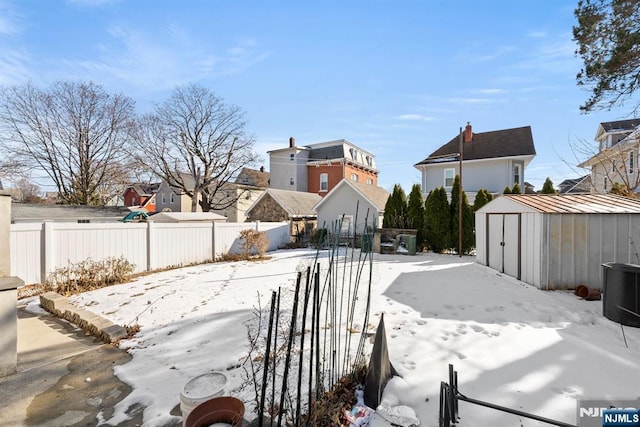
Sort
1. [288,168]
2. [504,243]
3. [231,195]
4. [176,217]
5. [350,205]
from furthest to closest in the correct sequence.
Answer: [288,168] → [231,195] → [350,205] → [176,217] → [504,243]

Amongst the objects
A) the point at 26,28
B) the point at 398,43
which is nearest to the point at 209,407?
the point at 398,43

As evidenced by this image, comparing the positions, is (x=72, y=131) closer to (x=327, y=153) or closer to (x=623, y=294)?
(x=327, y=153)

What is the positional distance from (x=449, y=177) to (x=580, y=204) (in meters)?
11.0

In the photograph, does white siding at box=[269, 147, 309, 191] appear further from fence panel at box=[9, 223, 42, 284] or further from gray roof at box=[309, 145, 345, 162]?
fence panel at box=[9, 223, 42, 284]

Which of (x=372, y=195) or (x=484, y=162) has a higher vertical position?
(x=484, y=162)

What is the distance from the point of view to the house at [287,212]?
57.9 ft

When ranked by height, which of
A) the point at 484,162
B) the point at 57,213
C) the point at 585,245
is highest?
the point at 484,162

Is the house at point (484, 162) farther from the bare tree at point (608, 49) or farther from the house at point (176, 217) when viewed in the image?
the house at point (176, 217)

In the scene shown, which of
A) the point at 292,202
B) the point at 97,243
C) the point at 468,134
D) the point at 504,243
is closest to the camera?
the point at 97,243

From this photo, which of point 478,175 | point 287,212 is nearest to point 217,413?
point 287,212

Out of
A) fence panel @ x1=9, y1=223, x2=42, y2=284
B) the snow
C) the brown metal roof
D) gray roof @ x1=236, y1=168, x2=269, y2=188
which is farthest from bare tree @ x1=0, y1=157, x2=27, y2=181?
the brown metal roof

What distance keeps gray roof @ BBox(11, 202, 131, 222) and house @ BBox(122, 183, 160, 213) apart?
→ 20981 mm

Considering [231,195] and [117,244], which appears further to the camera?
[231,195]

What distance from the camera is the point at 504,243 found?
8031 millimetres
